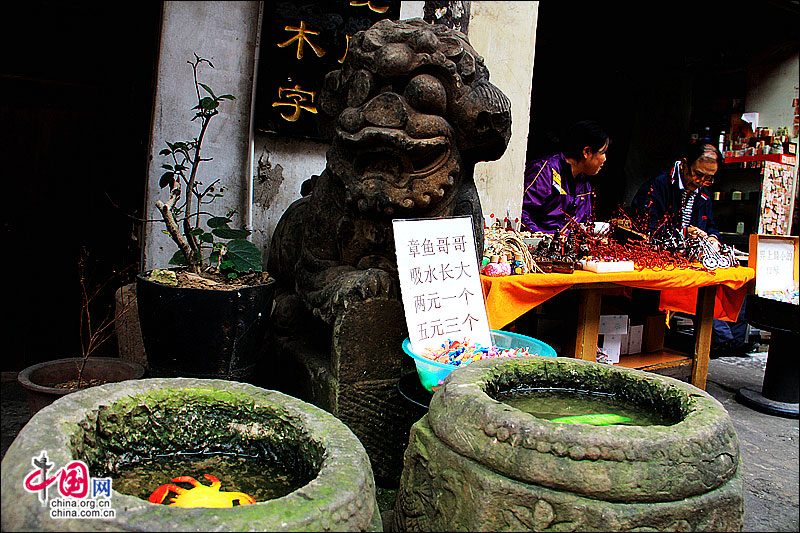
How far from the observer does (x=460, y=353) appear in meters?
2.76

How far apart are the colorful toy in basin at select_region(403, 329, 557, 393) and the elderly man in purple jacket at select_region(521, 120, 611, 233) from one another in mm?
2175

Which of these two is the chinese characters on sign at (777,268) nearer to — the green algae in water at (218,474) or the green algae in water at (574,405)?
the green algae in water at (574,405)

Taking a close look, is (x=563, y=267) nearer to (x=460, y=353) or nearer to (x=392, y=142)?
(x=460, y=353)

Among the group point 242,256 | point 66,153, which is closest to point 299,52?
point 242,256

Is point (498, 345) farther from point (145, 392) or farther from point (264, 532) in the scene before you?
point (264, 532)

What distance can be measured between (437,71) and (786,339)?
13.8 ft

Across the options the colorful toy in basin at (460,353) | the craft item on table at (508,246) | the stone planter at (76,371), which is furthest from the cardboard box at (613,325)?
the stone planter at (76,371)

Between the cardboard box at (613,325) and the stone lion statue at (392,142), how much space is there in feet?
7.80

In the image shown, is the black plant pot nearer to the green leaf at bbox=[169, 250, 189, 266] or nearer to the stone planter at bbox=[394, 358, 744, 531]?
the green leaf at bbox=[169, 250, 189, 266]

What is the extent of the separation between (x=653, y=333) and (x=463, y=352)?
3.48 m

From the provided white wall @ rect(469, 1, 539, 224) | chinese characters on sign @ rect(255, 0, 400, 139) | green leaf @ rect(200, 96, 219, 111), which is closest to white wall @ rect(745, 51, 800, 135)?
white wall @ rect(469, 1, 539, 224)

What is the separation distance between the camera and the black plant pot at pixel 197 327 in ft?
9.37

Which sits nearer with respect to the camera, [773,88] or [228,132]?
[228,132]

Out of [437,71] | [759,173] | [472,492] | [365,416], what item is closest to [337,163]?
[437,71]
